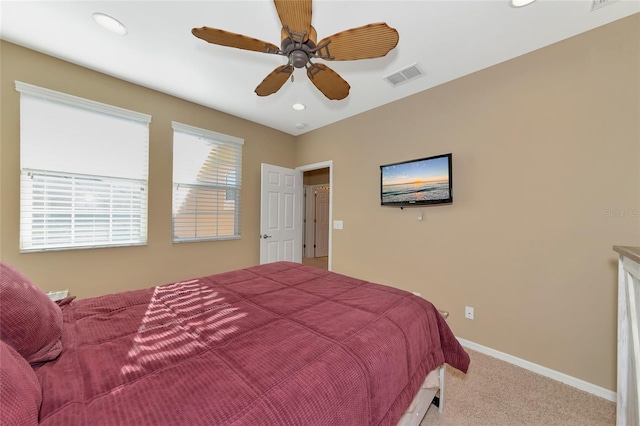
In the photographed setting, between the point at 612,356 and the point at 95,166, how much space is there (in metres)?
4.76

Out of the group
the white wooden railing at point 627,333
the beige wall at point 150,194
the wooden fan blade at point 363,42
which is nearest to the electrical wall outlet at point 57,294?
the beige wall at point 150,194

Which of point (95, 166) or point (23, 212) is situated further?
point (95, 166)

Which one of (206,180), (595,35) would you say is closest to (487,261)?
(595,35)

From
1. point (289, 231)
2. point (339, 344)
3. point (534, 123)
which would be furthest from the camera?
point (289, 231)

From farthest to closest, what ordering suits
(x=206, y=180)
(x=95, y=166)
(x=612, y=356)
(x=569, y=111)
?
1. (x=206, y=180)
2. (x=95, y=166)
3. (x=569, y=111)
4. (x=612, y=356)

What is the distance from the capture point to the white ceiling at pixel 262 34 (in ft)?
5.69

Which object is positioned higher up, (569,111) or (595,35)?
(595,35)

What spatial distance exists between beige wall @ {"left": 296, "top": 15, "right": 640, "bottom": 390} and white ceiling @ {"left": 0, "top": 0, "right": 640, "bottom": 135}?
250mm

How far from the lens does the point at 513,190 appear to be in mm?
2223

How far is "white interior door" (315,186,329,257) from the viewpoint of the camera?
21.9 feet

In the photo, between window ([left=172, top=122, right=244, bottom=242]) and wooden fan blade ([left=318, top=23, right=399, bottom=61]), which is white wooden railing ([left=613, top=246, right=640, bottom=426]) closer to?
wooden fan blade ([left=318, top=23, right=399, bottom=61])

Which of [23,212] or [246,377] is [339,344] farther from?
[23,212]

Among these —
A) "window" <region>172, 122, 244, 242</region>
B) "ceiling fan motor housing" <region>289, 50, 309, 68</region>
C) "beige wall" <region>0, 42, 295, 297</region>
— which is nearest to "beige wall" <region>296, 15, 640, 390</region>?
"ceiling fan motor housing" <region>289, 50, 309, 68</region>

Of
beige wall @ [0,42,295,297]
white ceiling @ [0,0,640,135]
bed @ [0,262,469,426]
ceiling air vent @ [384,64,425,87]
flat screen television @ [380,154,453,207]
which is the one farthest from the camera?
Result: flat screen television @ [380,154,453,207]
